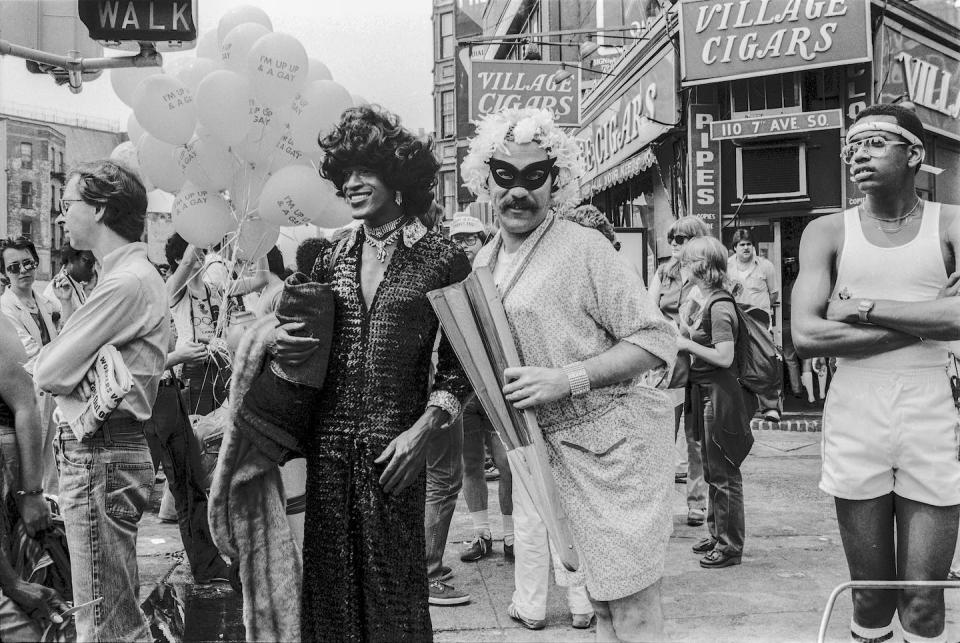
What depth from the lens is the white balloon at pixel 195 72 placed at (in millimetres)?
4789

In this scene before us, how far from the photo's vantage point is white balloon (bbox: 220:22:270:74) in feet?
15.1

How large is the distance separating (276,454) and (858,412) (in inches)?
74.0

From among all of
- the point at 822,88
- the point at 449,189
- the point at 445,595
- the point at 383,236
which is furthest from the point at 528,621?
the point at 449,189

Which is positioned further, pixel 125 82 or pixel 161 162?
pixel 125 82

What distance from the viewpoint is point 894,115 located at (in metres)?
2.64

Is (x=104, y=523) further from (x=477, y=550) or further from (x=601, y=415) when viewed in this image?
(x=477, y=550)

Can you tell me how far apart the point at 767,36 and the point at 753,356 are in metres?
6.81

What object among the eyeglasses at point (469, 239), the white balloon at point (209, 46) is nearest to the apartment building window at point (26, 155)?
the white balloon at point (209, 46)

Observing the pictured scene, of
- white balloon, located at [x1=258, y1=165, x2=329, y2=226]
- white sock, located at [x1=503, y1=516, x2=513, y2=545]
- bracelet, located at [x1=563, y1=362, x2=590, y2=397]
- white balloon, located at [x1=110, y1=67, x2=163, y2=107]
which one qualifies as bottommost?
white sock, located at [x1=503, y1=516, x2=513, y2=545]

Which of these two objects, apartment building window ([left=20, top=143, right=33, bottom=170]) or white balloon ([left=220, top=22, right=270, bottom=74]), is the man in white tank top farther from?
apartment building window ([left=20, top=143, right=33, bottom=170])

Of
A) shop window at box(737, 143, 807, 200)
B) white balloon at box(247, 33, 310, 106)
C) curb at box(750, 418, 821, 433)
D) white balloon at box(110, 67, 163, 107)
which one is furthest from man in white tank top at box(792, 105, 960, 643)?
shop window at box(737, 143, 807, 200)

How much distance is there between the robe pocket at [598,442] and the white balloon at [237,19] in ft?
12.5

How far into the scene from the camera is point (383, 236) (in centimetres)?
254

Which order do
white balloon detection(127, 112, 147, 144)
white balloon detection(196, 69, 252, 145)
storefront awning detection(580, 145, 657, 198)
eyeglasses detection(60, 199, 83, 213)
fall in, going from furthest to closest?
storefront awning detection(580, 145, 657, 198)
white balloon detection(127, 112, 147, 144)
white balloon detection(196, 69, 252, 145)
eyeglasses detection(60, 199, 83, 213)
